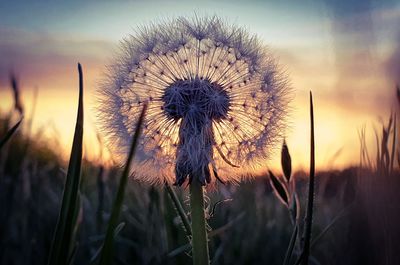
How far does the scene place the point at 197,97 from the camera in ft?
6.75

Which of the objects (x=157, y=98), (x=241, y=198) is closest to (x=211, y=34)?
(x=157, y=98)

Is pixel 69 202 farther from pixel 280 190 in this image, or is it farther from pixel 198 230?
pixel 280 190

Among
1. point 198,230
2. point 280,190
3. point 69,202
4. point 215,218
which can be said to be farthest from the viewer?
point 215,218

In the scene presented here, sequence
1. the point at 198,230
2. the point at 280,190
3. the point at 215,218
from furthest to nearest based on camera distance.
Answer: the point at 215,218 → the point at 280,190 → the point at 198,230

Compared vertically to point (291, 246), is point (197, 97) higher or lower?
higher

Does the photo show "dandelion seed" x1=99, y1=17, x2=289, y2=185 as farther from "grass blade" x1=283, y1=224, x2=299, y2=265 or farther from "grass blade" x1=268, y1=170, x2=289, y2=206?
"grass blade" x1=283, y1=224, x2=299, y2=265

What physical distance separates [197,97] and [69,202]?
0.69m

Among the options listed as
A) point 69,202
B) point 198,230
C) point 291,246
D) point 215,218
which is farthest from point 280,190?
point 215,218

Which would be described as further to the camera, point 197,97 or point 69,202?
point 197,97

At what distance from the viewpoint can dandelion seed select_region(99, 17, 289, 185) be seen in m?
2.07

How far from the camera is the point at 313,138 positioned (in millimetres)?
1608

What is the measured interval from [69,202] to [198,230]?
41 cm

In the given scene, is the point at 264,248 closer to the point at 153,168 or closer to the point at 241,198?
the point at 241,198

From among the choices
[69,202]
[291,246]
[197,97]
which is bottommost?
[291,246]
